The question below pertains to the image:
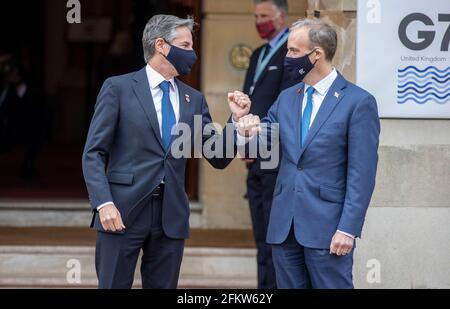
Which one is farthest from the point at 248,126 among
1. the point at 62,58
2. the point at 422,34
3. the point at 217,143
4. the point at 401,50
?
the point at 62,58

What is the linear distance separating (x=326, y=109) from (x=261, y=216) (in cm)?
247

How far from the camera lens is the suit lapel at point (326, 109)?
596 centimetres

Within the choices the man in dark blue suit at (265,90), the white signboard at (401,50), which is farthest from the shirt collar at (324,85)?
the man in dark blue suit at (265,90)

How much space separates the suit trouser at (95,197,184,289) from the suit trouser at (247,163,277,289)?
2.06 m

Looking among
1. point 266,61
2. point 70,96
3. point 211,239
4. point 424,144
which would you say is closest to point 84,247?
point 211,239

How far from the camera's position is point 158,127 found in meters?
6.06

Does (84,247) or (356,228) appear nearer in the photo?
(356,228)

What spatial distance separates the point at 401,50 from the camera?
25.7ft

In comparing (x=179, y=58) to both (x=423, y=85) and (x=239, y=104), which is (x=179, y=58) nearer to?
(x=239, y=104)

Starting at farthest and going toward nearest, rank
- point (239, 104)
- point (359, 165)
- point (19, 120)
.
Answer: point (19, 120) → point (239, 104) → point (359, 165)

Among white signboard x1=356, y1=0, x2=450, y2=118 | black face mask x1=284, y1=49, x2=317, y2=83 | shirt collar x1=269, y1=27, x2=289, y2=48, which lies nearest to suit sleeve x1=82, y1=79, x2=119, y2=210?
black face mask x1=284, y1=49, x2=317, y2=83

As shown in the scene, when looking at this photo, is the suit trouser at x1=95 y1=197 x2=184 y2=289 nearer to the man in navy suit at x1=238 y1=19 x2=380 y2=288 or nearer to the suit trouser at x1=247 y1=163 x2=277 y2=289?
the man in navy suit at x1=238 y1=19 x2=380 y2=288

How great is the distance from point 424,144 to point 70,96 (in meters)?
11.3
